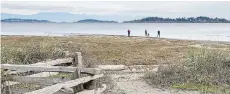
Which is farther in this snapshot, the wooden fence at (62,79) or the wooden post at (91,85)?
the wooden post at (91,85)

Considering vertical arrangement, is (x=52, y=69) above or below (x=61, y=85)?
above

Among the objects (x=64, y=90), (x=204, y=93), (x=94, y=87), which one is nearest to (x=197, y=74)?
(x=204, y=93)

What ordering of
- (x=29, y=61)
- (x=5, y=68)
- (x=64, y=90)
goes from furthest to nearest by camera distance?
(x=29, y=61)
(x=5, y=68)
(x=64, y=90)

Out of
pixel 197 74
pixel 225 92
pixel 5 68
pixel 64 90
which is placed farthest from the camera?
pixel 197 74

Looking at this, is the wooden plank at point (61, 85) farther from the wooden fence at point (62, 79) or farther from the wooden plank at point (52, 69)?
the wooden plank at point (52, 69)

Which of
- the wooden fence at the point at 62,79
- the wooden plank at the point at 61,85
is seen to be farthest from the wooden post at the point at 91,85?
the wooden plank at the point at 61,85

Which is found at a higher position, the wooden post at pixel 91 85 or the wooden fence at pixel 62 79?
the wooden fence at pixel 62 79

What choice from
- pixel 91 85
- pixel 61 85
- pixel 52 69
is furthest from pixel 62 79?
pixel 61 85

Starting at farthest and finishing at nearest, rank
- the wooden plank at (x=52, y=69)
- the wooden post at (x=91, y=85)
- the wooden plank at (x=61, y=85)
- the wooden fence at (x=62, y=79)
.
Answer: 1. the wooden post at (x=91, y=85)
2. the wooden plank at (x=52, y=69)
3. the wooden fence at (x=62, y=79)
4. the wooden plank at (x=61, y=85)

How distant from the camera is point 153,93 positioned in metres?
14.9

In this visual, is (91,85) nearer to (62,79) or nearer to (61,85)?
(62,79)

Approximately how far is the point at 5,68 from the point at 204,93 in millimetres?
6904

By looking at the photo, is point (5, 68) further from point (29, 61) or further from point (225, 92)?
point (225, 92)

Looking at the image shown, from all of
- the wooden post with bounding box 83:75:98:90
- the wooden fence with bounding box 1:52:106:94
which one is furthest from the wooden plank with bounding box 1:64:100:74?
the wooden post with bounding box 83:75:98:90
